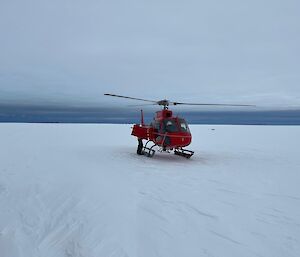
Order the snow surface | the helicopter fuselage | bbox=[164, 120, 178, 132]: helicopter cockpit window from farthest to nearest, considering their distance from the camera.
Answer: bbox=[164, 120, 178, 132]: helicopter cockpit window, the helicopter fuselage, the snow surface

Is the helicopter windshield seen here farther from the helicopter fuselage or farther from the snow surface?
the snow surface

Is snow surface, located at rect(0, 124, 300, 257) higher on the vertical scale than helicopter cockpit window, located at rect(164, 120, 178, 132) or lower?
lower

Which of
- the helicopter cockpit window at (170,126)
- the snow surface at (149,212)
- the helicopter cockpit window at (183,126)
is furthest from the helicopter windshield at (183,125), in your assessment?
the snow surface at (149,212)

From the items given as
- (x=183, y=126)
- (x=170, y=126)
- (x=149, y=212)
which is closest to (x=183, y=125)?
(x=183, y=126)

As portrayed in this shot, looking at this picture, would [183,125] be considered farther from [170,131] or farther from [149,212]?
[149,212]

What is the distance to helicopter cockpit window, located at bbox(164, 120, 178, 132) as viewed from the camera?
13859 millimetres

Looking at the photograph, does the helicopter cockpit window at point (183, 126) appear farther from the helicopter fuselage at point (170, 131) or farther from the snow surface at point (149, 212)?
the snow surface at point (149, 212)

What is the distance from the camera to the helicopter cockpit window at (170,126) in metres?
13.9

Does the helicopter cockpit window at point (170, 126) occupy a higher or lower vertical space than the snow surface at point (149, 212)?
higher

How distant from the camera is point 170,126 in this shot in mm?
13930

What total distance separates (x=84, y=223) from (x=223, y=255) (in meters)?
2.82

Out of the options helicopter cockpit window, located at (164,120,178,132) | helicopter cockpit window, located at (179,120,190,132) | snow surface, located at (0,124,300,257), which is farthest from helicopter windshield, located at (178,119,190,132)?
snow surface, located at (0,124,300,257)

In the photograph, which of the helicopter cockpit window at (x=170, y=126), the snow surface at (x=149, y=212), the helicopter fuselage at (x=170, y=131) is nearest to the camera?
the snow surface at (x=149, y=212)

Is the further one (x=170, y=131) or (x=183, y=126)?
(x=183, y=126)
